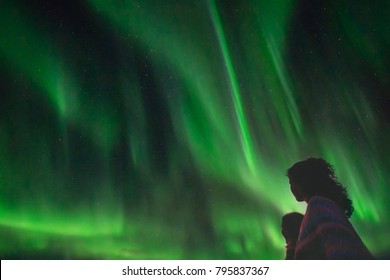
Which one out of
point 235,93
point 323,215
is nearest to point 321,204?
point 323,215

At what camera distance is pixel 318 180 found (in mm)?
1372

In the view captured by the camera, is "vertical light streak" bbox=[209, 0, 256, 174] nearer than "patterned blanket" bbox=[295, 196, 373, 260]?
No

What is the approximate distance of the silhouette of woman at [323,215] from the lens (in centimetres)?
→ 128

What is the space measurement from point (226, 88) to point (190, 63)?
0.15 m

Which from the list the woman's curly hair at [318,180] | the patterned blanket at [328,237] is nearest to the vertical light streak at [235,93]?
the woman's curly hair at [318,180]

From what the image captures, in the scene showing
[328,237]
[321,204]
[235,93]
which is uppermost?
[235,93]

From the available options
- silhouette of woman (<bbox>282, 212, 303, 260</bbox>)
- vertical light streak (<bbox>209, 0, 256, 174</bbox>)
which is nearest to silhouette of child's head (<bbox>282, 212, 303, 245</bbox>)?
silhouette of woman (<bbox>282, 212, 303, 260</bbox>)

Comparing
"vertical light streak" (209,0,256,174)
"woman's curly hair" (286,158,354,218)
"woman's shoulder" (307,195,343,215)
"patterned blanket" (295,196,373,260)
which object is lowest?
"patterned blanket" (295,196,373,260)

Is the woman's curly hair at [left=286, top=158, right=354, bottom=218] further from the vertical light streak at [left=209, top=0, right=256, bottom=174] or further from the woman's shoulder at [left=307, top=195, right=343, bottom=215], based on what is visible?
the vertical light streak at [left=209, top=0, right=256, bottom=174]

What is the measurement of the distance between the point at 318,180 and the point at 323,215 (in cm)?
11

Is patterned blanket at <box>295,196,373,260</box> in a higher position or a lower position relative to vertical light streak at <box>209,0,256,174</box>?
lower

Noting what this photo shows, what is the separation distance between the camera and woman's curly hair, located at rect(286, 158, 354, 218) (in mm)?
1356

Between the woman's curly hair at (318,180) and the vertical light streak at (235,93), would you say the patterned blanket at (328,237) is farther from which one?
the vertical light streak at (235,93)

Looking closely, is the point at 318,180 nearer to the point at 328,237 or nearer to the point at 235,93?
the point at 328,237
